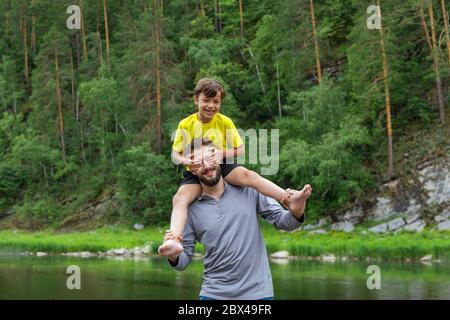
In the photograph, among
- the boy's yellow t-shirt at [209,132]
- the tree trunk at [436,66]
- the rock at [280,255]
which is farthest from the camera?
the tree trunk at [436,66]

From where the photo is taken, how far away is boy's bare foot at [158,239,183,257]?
401 centimetres

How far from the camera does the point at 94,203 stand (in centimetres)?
5322

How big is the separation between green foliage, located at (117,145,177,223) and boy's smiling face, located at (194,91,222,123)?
40.5m

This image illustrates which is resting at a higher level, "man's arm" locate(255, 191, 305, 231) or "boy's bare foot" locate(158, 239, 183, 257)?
"man's arm" locate(255, 191, 305, 231)

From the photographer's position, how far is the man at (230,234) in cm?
414

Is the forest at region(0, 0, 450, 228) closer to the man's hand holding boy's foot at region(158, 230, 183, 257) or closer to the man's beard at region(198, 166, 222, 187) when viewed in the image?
the man's beard at region(198, 166, 222, 187)

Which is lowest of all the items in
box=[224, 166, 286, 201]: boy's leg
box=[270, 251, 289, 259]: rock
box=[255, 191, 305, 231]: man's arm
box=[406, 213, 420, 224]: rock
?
box=[270, 251, 289, 259]: rock

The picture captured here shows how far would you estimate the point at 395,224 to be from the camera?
34938 millimetres

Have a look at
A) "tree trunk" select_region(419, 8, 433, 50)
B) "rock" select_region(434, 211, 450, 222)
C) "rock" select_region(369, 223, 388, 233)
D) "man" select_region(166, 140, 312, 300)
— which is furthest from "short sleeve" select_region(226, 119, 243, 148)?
"tree trunk" select_region(419, 8, 433, 50)

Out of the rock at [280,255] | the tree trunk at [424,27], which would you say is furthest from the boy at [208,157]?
the tree trunk at [424,27]

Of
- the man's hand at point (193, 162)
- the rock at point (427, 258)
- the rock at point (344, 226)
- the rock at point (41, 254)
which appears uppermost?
the man's hand at point (193, 162)

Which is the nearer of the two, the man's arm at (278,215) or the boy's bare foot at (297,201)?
the boy's bare foot at (297,201)

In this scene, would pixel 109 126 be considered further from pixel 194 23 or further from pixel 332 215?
pixel 332 215

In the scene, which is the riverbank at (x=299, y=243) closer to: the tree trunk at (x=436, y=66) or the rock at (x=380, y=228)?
the rock at (x=380, y=228)
